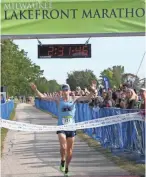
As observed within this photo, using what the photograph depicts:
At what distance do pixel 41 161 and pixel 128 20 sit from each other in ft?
14.4

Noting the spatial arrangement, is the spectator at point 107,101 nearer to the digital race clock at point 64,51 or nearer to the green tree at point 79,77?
the digital race clock at point 64,51

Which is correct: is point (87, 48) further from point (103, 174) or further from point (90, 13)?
point (103, 174)

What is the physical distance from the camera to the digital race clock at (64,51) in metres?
10.9

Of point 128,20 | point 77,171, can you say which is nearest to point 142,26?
point 128,20

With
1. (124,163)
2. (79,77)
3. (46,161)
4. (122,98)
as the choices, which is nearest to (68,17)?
(124,163)

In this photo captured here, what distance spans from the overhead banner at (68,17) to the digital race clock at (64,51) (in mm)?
293

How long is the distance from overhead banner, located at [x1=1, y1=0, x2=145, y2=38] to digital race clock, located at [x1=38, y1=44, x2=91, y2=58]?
293 mm

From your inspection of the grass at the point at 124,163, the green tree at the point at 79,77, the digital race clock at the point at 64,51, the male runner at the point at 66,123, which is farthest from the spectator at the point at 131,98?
the green tree at the point at 79,77

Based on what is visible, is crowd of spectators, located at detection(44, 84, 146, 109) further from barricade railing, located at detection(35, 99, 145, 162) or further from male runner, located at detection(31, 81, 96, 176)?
male runner, located at detection(31, 81, 96, 176)

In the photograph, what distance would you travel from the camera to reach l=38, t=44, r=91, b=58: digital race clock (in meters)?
10.9

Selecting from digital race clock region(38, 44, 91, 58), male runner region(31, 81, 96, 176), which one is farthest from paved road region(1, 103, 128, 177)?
digital race clock region(38, 44, 91, 58)

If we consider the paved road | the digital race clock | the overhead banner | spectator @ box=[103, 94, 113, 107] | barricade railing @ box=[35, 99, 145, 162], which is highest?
the overhead banner

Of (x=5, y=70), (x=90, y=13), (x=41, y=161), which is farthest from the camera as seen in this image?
(x=5, y=70)

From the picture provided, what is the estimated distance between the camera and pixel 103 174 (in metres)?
10.7
